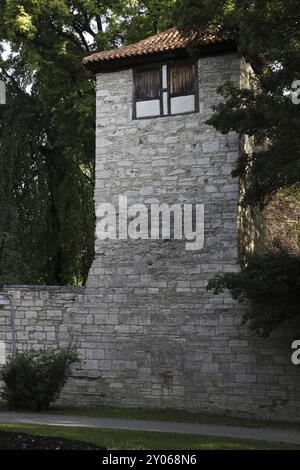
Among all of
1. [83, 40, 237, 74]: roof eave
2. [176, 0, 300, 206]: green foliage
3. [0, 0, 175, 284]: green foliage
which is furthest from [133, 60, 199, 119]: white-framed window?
[0, 0, 175, 284]: green foliage

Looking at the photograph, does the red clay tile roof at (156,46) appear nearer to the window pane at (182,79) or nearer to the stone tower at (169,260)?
Result: the stone tower at (169,260)

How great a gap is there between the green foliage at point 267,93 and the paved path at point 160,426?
14.3 feet

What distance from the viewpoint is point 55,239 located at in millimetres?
20547

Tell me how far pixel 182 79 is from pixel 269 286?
5.79 metres

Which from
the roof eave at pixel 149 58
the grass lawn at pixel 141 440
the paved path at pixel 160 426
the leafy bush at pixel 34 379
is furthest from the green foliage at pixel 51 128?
the grass lawn at pixel 141 440

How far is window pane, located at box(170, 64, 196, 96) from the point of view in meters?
14.6

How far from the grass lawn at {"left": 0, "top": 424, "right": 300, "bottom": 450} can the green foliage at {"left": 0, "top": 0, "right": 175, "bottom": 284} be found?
958 centimetres

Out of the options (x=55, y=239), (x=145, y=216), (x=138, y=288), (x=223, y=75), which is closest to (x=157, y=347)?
(x=138, y=288)

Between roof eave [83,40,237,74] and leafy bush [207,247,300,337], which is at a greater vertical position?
roof eave [83,40,237,74]

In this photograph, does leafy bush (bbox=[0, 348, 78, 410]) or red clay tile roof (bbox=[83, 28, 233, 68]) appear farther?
red clay tile roof (bbox=[83, 28, 233, 68])

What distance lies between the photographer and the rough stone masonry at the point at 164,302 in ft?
44.1

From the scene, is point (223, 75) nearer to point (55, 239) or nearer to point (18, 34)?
point (18, 34)

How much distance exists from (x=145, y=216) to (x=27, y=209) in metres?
6.98

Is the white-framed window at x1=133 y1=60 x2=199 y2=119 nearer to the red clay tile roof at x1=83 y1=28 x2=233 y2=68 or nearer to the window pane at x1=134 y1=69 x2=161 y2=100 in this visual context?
the window pane at x1=134 y1=69 x2=161 y2=100
